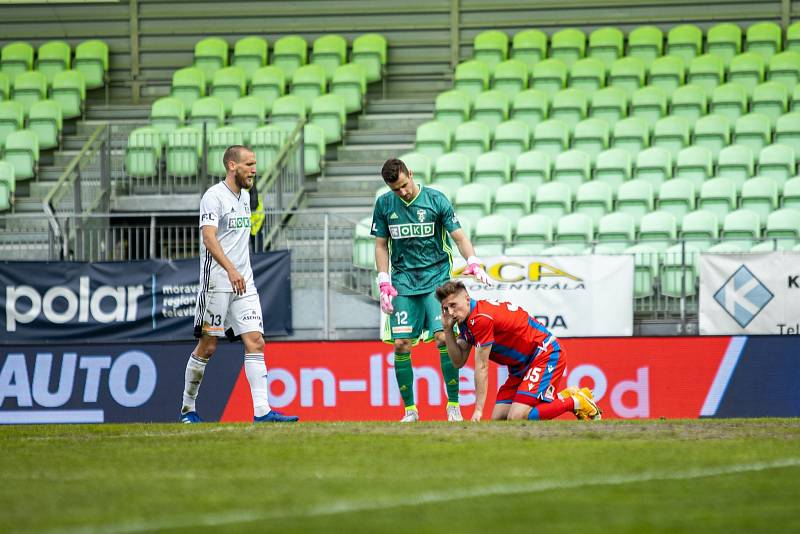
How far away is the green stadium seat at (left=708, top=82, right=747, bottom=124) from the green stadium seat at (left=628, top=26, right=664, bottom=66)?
2.05 metres

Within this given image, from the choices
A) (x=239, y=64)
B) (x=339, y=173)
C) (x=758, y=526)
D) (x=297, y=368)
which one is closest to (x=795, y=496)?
(x=758, y=526)

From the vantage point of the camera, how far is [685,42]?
20609 millimetres

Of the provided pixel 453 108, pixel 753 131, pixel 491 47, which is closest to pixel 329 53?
pixel 491 47

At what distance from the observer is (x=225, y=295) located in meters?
10.1

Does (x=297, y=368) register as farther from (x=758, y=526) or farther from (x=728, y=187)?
(x=758, y=526)

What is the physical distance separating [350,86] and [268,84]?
143cm

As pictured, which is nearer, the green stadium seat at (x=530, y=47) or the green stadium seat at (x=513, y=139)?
the green stadium seat at (x=513, y=139)

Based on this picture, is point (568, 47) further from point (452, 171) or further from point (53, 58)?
point (53, 58)

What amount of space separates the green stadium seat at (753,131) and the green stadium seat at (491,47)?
4.53 metres

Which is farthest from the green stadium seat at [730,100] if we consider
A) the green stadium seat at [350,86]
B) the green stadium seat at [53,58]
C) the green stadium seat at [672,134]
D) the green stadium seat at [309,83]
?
the green stadium seat at [53,58]

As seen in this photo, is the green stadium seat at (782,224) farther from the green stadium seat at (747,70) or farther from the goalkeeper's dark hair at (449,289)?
the goalkeeper's dark hair at (449,289)

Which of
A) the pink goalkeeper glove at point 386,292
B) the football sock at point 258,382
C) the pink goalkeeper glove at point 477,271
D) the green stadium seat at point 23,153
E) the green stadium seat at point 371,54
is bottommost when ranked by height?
the football sock at point 258,382

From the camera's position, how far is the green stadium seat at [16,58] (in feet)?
72.8

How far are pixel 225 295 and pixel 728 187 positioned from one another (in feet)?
29.0
